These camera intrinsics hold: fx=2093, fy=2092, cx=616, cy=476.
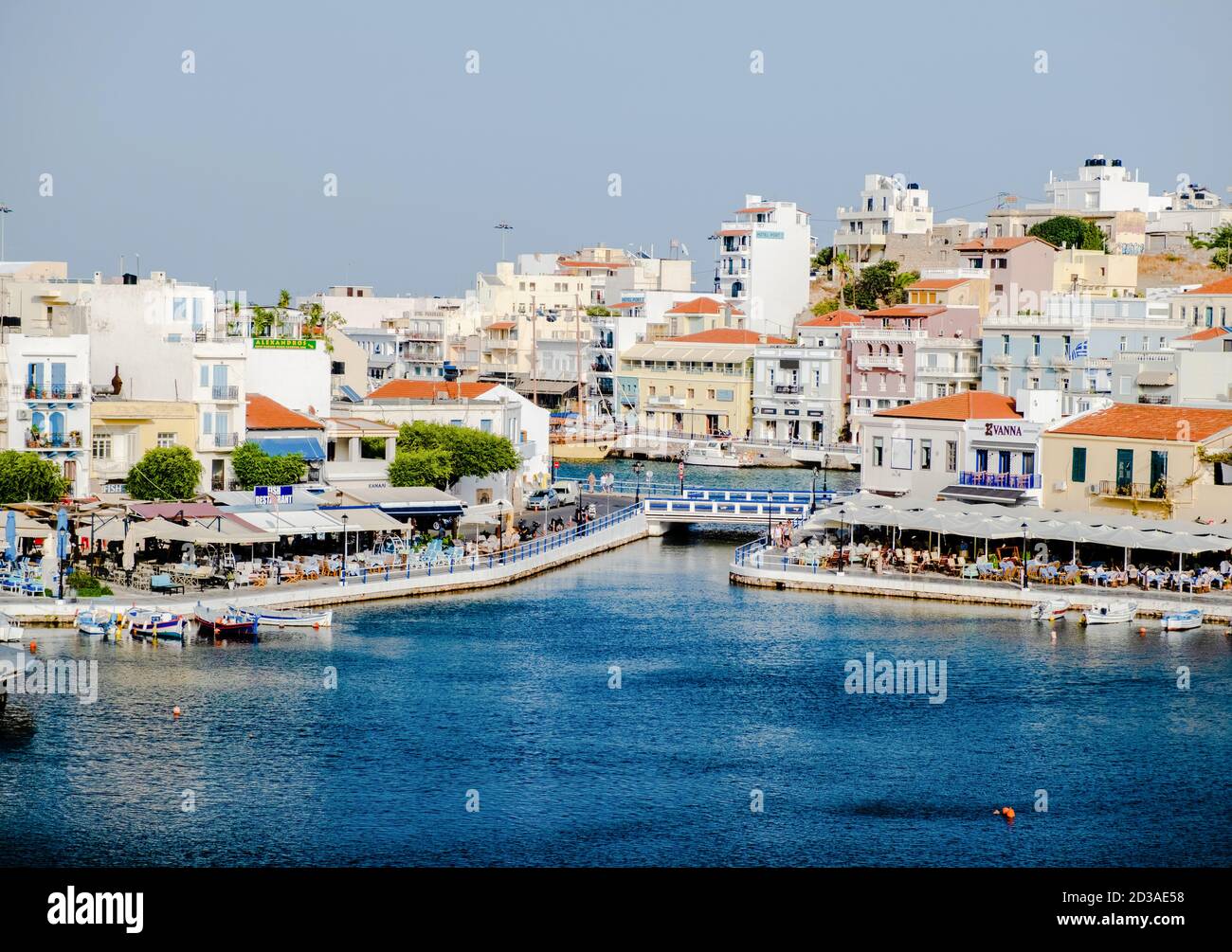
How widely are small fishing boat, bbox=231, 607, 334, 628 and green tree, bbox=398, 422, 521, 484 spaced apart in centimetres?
1584

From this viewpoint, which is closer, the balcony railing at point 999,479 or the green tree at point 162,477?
the green tree at point 162,477

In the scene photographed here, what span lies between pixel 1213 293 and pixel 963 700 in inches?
1940

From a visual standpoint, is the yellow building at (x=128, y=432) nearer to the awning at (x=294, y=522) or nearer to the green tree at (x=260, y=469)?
the green tree at (x=260, y=469)

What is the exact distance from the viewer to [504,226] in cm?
14075

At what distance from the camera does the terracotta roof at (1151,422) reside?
53938 mm

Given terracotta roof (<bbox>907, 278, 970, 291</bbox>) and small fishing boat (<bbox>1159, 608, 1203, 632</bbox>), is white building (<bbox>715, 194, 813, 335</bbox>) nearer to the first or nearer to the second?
terracotta roof (<bbox>907, 278, 970, 291</bbox>)

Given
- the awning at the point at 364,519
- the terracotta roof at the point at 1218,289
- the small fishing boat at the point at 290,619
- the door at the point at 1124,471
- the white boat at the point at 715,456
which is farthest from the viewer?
the white boat at the point at 715,456

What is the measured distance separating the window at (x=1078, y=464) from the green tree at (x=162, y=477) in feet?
76.3

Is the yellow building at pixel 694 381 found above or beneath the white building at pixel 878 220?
beneath

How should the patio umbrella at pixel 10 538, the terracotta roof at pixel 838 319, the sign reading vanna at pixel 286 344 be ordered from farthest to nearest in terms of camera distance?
the terracotta roof at pixel 838 319 < the sign reading vanna at pixel 286 344 < the patio umbrella at pixel 10 538

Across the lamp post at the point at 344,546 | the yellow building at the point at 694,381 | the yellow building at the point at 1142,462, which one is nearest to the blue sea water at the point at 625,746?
the lamp post at the point at 344,546

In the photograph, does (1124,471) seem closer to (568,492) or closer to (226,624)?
(568,492)
